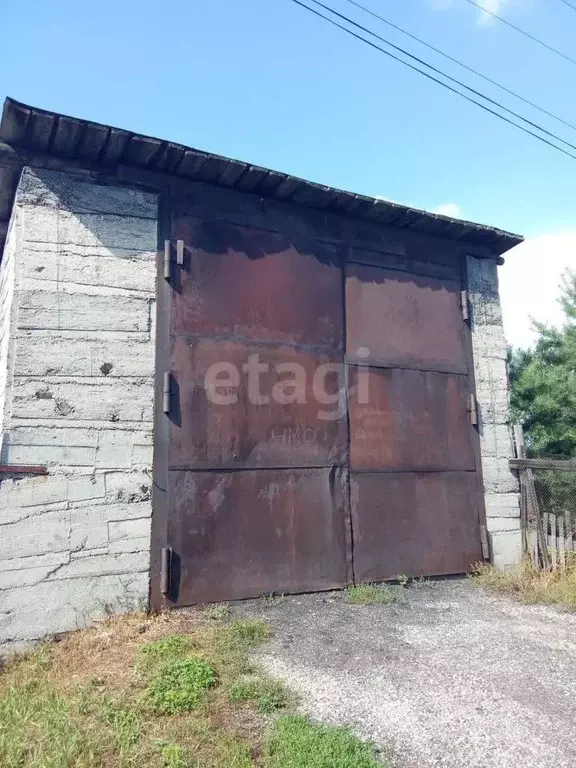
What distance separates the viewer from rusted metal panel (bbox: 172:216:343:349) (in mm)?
5148

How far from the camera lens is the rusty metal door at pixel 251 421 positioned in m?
4.83

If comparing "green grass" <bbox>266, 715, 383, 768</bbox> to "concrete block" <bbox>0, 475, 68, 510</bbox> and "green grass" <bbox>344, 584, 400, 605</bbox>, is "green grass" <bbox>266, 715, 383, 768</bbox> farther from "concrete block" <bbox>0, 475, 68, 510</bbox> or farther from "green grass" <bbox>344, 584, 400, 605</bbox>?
"concrete block" <bbox>0, 475, 68, 510</bbox>

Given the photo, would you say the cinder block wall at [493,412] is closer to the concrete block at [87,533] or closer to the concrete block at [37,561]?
the concrete block at [87,533]

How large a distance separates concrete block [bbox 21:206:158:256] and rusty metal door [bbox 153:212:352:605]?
0.90 ft

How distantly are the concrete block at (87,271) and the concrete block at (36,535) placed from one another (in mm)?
1794

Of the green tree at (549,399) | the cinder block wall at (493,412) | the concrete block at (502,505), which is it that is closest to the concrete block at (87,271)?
the cinder block wall at (493,412)

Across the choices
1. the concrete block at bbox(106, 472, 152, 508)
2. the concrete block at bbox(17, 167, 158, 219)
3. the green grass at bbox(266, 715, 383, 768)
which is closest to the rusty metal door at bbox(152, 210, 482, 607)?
the concrete block at bbox(106, 472, 152, 508)

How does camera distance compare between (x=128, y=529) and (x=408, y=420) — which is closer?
(x=128, y=529)

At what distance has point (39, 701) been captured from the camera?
3.19 metres

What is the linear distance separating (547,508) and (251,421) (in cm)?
352

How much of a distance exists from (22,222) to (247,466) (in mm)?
2718

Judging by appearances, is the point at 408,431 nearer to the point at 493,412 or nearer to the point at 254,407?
the point at 493,412

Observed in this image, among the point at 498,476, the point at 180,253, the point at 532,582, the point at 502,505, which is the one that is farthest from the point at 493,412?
the point at 180,253

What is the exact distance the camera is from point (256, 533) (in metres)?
5.02
